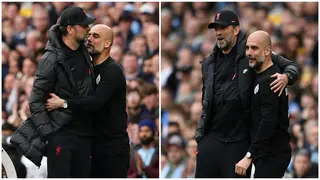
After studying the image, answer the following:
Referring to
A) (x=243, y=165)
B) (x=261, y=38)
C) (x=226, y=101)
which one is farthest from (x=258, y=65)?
(x=243, y=165)

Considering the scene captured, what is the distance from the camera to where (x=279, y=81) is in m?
7.53

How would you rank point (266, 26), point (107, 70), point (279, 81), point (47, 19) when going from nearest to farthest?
point (279, 81) < point (107, 70) < point (266, 26) < point (47, 19)

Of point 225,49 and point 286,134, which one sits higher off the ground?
point 225,49

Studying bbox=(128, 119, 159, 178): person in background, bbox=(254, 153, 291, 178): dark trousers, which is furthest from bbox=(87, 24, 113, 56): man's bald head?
bbox=(128, 119, 159, 178): person in background

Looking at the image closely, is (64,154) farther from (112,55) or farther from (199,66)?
(199,66)

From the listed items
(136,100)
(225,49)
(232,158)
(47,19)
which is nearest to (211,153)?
(232,158)

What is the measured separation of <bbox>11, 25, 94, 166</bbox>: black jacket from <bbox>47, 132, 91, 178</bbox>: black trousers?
76mm

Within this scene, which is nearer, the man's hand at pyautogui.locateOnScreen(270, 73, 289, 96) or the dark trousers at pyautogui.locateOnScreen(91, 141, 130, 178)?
the man's hand at pyautogui.locateOnScreen(270, 73, 289, 96)

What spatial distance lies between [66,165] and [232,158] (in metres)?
1.35

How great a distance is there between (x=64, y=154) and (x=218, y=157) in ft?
4.13

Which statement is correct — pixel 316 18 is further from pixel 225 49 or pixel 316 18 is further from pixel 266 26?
pixel 225 49

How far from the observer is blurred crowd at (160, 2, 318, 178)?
10.4 m

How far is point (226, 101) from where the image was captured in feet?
25.8

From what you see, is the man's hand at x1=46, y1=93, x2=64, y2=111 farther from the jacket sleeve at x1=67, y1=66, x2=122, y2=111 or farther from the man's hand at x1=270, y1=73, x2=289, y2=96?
the man's hand at x1=270, y1=73, x2=289, y2=96
